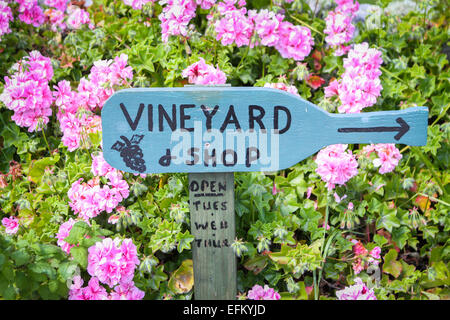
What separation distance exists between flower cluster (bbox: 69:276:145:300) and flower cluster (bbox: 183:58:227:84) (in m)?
0.80

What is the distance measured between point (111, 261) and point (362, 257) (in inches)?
38.3

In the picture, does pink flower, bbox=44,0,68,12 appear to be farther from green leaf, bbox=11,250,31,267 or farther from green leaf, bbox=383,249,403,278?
green leaf, bbox=383,249,403,278

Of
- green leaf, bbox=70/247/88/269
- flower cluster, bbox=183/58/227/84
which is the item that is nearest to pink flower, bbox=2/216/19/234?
green leaf, bbox=70/247/88/269

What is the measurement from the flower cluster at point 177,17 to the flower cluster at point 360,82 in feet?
2.41

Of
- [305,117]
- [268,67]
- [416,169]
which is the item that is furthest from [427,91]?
[305,117]

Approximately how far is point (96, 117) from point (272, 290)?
107 centimetres

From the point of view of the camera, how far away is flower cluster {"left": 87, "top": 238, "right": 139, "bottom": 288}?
1.59m

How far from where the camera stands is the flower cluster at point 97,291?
164 cm

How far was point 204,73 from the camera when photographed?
6.19 feet

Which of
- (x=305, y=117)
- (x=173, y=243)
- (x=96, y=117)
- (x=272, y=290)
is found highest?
(x=96, y=117)

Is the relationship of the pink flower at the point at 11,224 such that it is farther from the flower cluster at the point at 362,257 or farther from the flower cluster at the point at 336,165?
the flower cluster at the point at 362,257

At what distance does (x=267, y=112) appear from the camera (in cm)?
145

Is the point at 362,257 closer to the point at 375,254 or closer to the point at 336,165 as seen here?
the point at 375,254

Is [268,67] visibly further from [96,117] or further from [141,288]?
[141,288]
